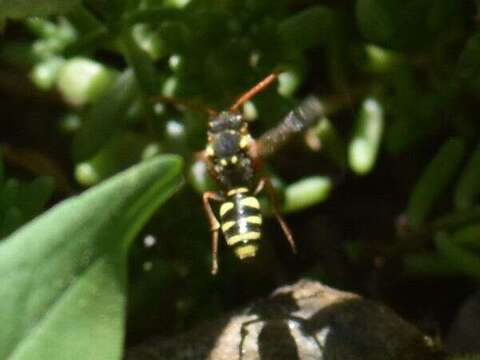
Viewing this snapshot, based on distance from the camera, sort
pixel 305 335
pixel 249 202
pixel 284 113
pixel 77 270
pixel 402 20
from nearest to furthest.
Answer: pixel 77 270, pixel 305 335, pixel 249 202, pixel 402 20, pixel 284 113

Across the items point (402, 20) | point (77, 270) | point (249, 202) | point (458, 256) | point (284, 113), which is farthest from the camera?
point (284, 113)

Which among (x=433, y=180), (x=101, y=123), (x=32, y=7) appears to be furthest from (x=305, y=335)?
(x=32, y=7)

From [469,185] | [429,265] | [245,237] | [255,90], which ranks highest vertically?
[255,90]

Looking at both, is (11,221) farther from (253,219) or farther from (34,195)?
(253,219)

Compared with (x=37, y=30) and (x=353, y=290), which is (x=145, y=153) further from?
(x=353, y=290)

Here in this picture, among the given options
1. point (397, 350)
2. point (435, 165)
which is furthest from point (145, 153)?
point (397, 350)

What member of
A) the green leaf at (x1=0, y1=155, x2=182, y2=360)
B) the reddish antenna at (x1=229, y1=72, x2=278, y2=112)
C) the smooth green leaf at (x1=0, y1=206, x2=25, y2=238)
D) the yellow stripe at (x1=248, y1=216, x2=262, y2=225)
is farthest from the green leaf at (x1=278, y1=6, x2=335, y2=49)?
the green leaf at (x1=0, y1=155, x2=182, y2=360)

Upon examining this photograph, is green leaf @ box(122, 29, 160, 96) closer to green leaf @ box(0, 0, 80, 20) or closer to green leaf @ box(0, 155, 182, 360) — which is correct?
green leaf @ box(0, 0, 80, 20)
